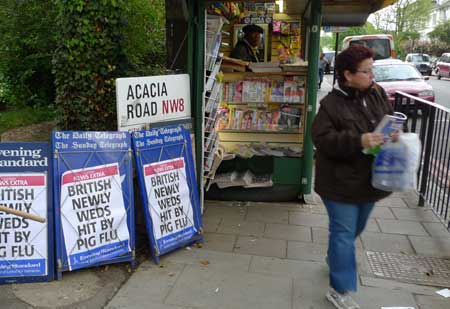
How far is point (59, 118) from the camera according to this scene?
4.61 metres

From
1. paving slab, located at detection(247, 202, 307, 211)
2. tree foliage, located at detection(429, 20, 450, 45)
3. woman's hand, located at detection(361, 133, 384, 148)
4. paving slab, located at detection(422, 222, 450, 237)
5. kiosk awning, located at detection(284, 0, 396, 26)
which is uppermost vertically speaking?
tree foliage, located at detection(429, 20, 450, 45)

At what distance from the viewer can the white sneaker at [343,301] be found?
2.92 metres

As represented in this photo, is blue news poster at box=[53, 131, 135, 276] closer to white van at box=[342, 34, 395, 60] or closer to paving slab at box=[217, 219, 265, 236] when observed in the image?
paving slab at box=[217, 219, 265, 236]

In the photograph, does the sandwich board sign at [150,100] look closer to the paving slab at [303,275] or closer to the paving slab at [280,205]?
the paving slab at [280,205]

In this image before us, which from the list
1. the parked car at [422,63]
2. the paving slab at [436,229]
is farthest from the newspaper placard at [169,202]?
the parked car at [422,63]

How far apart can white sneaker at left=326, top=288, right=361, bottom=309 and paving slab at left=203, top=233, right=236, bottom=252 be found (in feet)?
3.81

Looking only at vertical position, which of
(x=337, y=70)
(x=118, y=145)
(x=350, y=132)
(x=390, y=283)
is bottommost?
(x=390, y=283)

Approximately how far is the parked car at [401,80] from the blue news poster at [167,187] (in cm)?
919

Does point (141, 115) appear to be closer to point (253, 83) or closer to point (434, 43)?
point (253, 83)

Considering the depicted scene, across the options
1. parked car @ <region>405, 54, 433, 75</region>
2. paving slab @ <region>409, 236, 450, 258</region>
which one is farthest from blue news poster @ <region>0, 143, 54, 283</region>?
parked car @ <region>405, 54, 433, 75</region>

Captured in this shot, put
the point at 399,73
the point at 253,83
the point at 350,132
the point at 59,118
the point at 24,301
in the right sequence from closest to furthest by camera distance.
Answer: the point at 350,132 < the point at 24,301 < the point at 59,118 < the point at 253,83 < the point at 399,73

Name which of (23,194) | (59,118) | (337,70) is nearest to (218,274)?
(23,194)

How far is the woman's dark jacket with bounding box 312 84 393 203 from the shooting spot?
267cm

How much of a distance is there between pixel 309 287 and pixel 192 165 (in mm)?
1483
